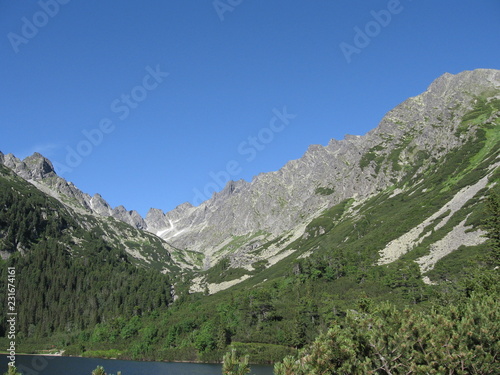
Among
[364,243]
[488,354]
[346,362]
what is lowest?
[488,354]

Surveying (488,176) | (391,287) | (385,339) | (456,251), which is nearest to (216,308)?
(391,287)

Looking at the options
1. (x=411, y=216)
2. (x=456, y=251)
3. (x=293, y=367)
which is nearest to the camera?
(x=293, y=367)

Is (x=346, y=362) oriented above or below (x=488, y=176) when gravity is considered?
below

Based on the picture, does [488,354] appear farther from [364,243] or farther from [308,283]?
[364,243]

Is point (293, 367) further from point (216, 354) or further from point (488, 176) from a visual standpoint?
point (488, 176)

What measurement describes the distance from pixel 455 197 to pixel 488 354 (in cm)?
16798

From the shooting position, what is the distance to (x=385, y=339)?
26625 mm

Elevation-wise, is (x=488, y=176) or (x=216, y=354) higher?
(x=488, y=176)

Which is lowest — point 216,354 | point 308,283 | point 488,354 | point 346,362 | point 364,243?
point 488,354

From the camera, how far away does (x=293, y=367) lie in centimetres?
2353

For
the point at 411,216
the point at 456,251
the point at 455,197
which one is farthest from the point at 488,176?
the point at 456,251

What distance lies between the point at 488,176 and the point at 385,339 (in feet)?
555

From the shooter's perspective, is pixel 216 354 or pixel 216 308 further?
pixel 216 308

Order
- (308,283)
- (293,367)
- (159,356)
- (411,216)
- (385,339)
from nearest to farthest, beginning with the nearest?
(293,367) < (385,339) < (159,356) < (308,283) < (411,216)
